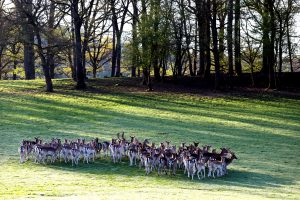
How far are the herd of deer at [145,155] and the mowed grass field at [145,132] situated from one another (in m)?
0.41

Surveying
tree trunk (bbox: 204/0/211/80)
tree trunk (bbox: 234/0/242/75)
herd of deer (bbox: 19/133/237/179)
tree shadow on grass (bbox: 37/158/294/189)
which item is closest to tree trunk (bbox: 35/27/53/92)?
tree trunk (bbox: 204/0/211/80)

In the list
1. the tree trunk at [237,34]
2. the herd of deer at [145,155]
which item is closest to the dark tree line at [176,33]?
the tree trunk at [237,34]

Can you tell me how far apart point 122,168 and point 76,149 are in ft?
6.95

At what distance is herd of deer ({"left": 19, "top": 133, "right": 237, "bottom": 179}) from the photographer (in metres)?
20.2

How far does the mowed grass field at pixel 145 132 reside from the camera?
17.5 meters

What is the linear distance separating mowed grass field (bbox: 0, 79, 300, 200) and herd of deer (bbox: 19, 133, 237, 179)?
0.41 meters

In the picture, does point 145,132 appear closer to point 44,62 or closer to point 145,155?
point 145,155

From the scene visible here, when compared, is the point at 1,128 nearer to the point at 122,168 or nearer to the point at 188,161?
the point at 122,168

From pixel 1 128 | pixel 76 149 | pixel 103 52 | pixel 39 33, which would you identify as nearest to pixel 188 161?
pixel 76 149

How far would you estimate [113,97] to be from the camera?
158ft

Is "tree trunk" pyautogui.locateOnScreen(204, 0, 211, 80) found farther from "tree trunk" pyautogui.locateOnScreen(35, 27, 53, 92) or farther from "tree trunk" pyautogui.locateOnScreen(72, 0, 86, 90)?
"tree trunk" pyautogui.locateOnScreen(35, 27, 53, 92)

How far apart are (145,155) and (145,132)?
33.5 ft

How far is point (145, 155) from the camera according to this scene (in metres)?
20.6

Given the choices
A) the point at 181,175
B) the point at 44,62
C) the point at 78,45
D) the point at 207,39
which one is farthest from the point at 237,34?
the point at 181,175
